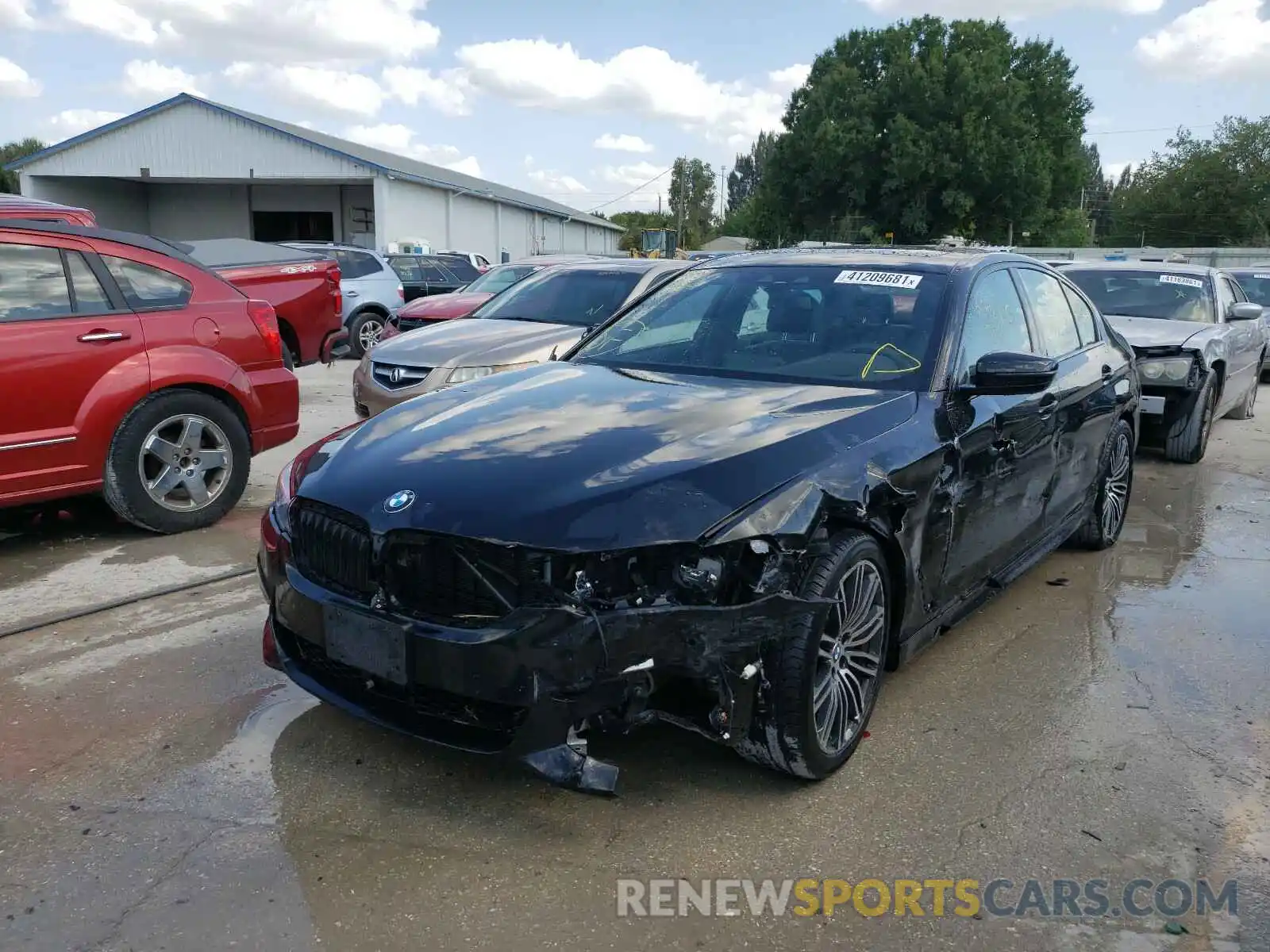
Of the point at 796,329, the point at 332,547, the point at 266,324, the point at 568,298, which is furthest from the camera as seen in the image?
the point at 568,298

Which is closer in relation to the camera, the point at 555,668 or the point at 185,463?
the point at 555,668

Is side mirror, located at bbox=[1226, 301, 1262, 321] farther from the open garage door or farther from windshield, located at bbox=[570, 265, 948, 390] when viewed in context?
the open garage door

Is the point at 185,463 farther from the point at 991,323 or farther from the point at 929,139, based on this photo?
the point at 929,139

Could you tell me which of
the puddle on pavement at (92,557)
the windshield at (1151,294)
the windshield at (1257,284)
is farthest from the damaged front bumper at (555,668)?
the windshield at (1257,284)

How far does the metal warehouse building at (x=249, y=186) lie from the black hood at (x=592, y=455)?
28.6 meters

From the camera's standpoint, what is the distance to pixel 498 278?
42.5 feet

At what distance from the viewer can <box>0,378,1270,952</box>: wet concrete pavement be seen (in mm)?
2592

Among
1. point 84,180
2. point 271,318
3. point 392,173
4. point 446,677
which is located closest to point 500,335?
point 271,318

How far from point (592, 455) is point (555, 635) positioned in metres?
0.64

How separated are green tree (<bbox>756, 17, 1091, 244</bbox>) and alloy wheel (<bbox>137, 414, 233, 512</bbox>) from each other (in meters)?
45.5

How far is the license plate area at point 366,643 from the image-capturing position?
2.81 metres

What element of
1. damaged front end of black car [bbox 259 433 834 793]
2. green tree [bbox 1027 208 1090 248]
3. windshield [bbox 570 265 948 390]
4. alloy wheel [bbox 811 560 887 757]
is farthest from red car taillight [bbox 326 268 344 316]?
green tree [bbox 1027 208 1090 248]

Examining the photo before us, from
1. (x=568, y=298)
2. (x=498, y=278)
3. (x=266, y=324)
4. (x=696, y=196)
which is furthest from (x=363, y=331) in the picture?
(x=696, y=196)

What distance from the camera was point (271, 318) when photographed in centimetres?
643
